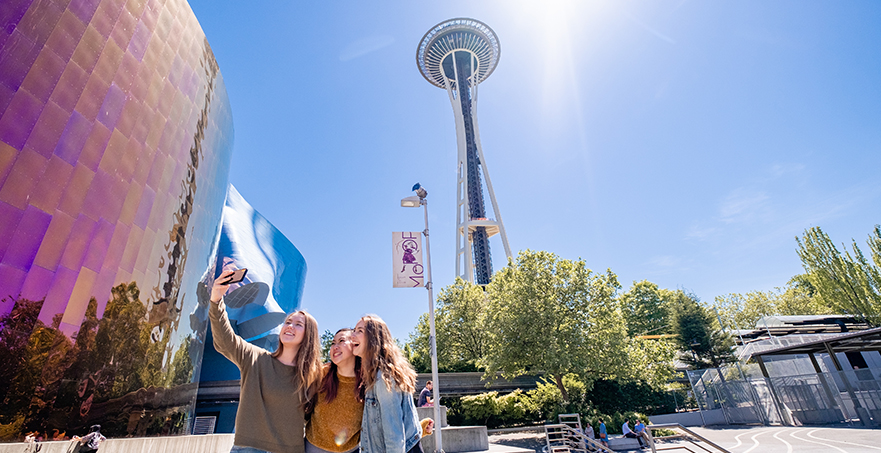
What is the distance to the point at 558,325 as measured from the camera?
19.7m

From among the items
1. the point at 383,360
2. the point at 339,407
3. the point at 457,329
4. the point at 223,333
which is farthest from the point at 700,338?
the point at 223,333

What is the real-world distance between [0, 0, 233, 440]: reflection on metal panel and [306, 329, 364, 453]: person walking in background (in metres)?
10.2

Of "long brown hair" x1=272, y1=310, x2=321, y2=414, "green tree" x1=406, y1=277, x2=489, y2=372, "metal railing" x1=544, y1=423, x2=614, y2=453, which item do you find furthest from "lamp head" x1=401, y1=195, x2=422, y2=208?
"green tree" x1=406, y1=277, x2=489, y2=372

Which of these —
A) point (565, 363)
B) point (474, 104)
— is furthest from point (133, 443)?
point (474, 104)

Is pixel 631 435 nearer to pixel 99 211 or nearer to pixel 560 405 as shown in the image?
pixel 560 405

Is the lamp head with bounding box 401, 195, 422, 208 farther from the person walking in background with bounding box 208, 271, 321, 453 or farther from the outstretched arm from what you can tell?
the outstretched arm

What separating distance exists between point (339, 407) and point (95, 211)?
11725 mm

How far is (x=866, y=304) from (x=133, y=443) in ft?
154

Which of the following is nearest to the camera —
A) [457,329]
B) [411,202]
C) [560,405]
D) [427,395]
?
[411,202]

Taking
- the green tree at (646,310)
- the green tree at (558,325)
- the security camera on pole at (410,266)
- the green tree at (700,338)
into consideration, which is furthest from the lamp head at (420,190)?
the green tree at (646,310)

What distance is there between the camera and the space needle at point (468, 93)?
188 feet

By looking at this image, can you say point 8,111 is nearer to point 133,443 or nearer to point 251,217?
point 133,443

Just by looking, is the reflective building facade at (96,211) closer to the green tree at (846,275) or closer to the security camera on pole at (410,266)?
the security camera on pole at (410,266)

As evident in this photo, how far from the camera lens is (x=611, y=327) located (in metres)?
20.1
